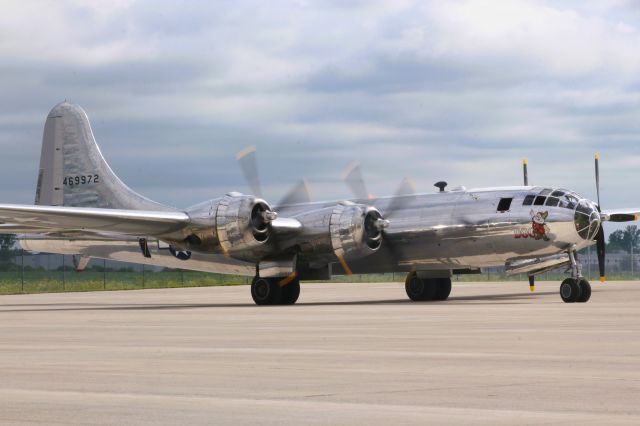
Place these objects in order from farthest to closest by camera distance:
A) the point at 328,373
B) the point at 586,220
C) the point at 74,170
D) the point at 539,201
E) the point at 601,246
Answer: the point at 74,170
the point at 601,246
the point at 539,201
the point at 586,220
the point at 328,373

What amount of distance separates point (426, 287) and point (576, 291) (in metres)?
7.11

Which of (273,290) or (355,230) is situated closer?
(355,230)

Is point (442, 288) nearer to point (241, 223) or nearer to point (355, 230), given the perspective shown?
point (355, 230)

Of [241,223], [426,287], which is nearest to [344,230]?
[241,223]

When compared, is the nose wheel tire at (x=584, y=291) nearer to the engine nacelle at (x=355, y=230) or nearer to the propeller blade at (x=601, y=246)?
the propeller blade at (x=601, y=246)

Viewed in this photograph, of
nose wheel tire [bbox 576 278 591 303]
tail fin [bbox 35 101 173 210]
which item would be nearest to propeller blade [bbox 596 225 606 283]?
nose wheel tire [bbox 576 278 591 303]

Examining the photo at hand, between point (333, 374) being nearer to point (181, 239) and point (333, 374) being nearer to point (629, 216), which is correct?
point (181, 239)

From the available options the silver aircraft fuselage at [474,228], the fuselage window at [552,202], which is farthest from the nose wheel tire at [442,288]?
the fuselage window at [552,202]

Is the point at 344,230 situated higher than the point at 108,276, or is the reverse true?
the point at 344,230

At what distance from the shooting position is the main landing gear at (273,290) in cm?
3472

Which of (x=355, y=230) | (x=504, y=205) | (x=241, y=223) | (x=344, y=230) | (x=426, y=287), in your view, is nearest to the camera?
(x=504, y=205)

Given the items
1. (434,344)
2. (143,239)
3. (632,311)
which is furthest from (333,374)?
(143,239)

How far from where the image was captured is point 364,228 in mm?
34219

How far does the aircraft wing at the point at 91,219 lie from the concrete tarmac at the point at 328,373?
10.5m
